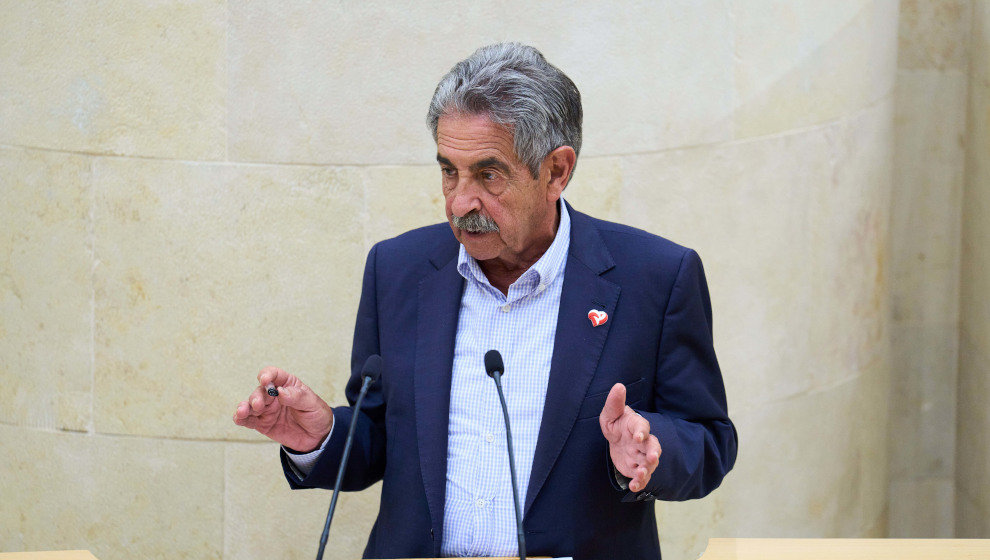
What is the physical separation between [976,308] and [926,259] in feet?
1.04

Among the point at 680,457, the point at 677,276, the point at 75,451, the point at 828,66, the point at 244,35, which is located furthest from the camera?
the point at 828,66

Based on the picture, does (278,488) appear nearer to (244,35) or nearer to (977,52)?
(244,35)

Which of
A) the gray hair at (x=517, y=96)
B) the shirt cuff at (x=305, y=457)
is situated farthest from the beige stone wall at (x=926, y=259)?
the shirt cuff at (x=305, y=457)

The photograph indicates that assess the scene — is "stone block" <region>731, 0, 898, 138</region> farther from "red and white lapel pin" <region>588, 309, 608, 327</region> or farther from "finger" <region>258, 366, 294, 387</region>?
"finger" <region>258, 366, 294, 387</region>

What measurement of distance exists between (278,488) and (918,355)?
3.08m

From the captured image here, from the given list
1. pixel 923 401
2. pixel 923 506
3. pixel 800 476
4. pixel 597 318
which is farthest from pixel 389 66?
pixel 923 506

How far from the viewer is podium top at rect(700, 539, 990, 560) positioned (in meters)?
2.06

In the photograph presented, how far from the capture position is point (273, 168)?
12.1 feet

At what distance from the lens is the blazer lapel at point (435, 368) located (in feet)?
8.01

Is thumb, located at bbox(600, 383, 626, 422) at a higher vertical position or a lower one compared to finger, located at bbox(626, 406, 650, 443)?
higher

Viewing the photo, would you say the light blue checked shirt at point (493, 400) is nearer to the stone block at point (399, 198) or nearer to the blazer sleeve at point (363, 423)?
the blazer sleeve at point (363, 423)

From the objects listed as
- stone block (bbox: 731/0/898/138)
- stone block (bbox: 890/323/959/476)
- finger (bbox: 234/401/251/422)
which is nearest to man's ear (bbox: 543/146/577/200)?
finger (bbox: 234/401/251/422)

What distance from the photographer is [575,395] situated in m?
2.43

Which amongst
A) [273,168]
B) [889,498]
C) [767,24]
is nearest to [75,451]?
[273,168]
